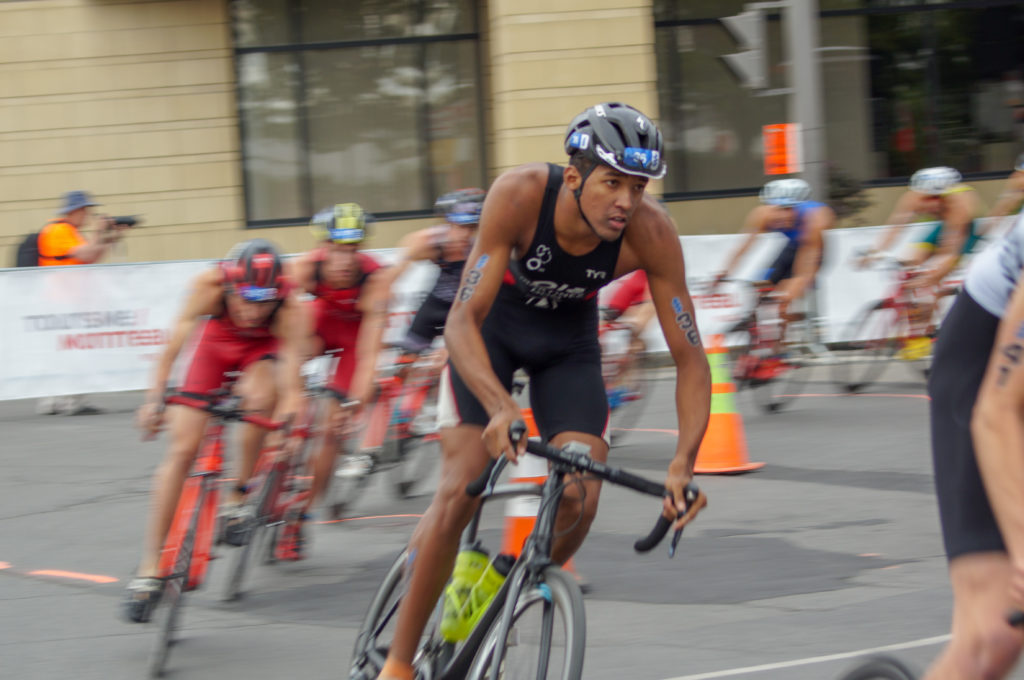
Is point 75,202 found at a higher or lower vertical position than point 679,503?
higher

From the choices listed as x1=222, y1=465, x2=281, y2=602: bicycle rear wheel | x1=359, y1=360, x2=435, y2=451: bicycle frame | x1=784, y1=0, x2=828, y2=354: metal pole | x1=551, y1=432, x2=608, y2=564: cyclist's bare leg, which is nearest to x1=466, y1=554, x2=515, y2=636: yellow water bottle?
x1=551, y1=432, x2=608, y2=564: cyclist's bare leg

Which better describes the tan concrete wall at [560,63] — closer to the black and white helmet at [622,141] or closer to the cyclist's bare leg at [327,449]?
the cyclist's bare leg at [327,449]

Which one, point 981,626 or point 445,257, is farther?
point 445,257

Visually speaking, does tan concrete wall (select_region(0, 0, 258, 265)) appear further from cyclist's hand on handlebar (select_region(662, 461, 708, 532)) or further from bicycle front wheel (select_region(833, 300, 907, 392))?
cyclist's hand on handlebar (select_region(662, 461, 708, 532))

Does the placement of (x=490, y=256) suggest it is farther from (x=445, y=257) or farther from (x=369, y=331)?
(x=445, y=257)

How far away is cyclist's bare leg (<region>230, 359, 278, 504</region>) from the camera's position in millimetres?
6723

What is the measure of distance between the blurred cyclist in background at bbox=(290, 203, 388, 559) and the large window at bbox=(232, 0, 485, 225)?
12856 mm

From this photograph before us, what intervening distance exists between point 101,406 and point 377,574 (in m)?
8.09

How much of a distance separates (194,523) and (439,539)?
6.32ft

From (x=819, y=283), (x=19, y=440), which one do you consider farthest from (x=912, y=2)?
(x=19, y=440)

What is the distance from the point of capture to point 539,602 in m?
3.47

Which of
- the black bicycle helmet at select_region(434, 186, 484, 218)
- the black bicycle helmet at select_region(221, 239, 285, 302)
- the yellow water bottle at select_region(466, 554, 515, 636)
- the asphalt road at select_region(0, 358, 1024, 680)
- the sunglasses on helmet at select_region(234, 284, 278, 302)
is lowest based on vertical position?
the asphalt road at select_region(0, 358, 1024, 680)

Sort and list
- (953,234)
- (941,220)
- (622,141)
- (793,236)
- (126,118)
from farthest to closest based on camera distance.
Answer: (126,118), (941,220), (953,234), (793,236), (622,141)

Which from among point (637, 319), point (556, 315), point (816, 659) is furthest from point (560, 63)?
point (556, 315)
